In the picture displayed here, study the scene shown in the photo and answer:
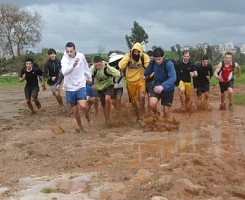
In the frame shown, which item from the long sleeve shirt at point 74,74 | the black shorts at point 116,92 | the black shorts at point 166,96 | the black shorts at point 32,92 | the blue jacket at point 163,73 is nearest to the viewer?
the blue jacket at point 163,73

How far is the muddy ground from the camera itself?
552 centimetres

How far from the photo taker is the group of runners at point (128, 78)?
9.73 metres

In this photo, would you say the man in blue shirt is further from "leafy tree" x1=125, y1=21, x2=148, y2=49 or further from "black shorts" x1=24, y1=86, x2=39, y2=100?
"leafy tree" x1=125, y1=21, x2=148, y2=49

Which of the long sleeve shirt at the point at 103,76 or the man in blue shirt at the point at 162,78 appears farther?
the long sleeve shirt at the point at 103,76

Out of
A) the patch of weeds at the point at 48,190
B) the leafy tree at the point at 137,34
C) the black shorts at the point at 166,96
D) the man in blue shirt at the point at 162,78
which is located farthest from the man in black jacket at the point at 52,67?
the leafy tree at the point at 137,34

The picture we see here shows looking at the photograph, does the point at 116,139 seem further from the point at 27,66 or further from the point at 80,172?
the point at 27,66

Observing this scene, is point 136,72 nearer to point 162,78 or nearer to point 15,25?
point 162,78

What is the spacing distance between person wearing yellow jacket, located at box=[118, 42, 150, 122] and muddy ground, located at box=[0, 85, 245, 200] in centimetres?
45

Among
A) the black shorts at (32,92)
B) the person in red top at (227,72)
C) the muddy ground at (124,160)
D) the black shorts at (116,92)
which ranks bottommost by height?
the muddy ground at (124,160)

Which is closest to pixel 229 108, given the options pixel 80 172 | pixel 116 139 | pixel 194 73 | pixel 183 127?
pixel 194 73

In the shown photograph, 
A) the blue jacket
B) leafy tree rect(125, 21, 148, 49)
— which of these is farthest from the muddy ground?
leafy tree rect(125, 21, 148, 49)

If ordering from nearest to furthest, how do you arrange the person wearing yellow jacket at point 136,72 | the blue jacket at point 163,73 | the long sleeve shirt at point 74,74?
the blue jacket at point 163,73, the long sleeve shirt at point 74,74, the person wearing yellow jacket at point 136,72

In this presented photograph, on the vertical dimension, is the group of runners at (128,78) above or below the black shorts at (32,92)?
above

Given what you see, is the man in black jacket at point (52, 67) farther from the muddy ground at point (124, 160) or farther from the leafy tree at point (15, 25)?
the leafy tree at point (15, 25)
